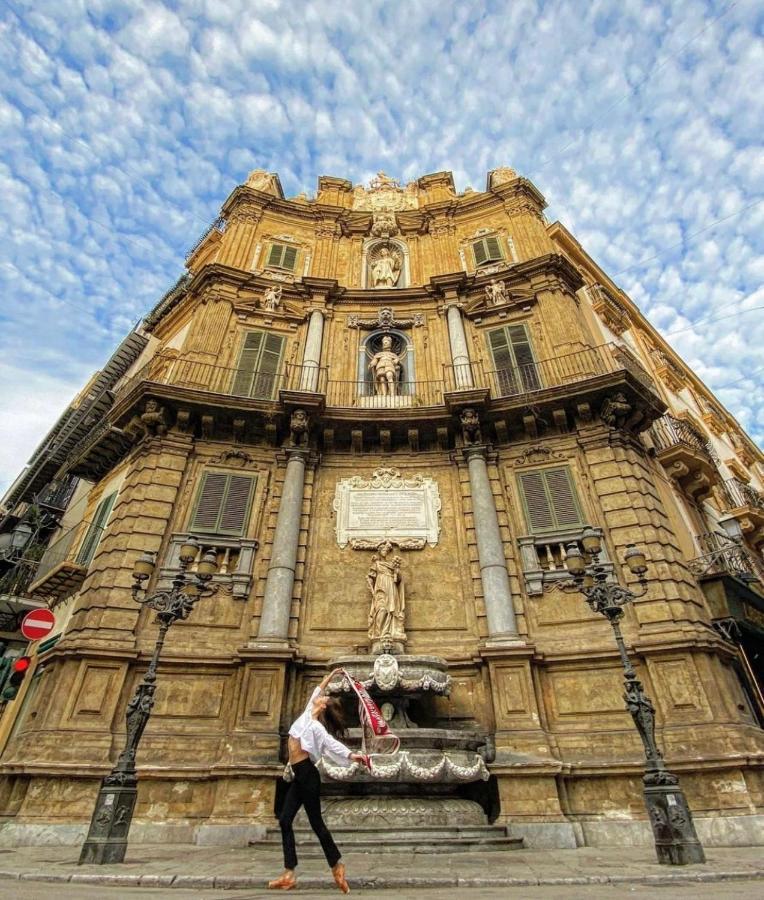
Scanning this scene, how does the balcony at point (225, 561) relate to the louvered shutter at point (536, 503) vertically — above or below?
below

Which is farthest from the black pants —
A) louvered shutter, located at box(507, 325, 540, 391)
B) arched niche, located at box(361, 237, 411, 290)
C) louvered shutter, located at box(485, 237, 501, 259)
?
louvered shutter, located at box(485, 237, 501, 259)

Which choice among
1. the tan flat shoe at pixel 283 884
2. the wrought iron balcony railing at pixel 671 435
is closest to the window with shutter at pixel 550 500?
the wrought iron balcony railing at pixel 671 435

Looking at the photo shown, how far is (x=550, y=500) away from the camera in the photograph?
39.3 feet

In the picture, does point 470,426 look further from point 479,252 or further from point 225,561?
point 479,252

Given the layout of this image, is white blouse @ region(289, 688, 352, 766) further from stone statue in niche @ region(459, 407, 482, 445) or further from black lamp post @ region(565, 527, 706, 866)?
stone statue in niche @ region(459, 407, 482, 445)

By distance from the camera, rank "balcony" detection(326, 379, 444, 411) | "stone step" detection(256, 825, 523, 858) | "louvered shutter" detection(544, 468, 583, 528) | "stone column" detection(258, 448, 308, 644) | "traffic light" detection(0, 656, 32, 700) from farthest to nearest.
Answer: "balcony" detection(326, 379, 444, 411)
"louvered shutter" detection(544, 468, 583, 528)
"stone column" detection(258, 448, 308, 644)
"traffic light" detection(0, 656, 32, 700)
"stone step" detection(256, 825, 523, 858)

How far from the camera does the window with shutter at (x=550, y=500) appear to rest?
11656 mm

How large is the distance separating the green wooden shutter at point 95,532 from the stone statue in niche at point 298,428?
4547mm

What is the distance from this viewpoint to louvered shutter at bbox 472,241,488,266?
58.8 ft

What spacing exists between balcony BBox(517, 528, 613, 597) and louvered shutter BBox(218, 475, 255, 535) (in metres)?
6.12

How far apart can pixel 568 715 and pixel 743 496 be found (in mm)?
15416

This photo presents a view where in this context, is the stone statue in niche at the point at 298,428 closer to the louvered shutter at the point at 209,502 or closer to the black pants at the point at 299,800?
the louvered shutter at the point at 209,502

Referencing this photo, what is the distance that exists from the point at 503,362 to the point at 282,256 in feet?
28.2

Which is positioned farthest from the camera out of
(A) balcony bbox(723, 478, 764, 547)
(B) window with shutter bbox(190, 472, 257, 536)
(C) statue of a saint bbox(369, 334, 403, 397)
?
(A) balcony bbox(723, 478, 764, 547)
